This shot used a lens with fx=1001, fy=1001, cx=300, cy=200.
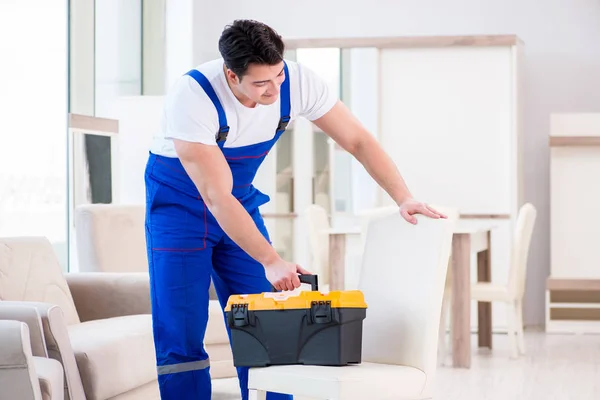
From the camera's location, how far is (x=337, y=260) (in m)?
5.43

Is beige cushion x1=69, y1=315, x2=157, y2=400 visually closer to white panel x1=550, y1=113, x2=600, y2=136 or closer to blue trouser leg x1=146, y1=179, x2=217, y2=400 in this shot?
blue trouser leg x1=146, y1=179, x2=217, y2=400

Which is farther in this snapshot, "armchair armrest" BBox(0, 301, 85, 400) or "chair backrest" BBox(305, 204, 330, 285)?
"chair backrest" BBox(305, 204, 330, 285)

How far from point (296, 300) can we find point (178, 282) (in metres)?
0.36

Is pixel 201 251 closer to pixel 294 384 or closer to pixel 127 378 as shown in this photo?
pixel 294 384

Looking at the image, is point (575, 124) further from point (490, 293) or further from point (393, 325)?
point (393, 325)

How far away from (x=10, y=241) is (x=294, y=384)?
63.6 inches

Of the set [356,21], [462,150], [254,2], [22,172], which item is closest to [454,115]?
[462,150]

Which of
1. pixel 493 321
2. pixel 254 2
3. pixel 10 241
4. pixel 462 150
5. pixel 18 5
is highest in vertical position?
pixel 254 2

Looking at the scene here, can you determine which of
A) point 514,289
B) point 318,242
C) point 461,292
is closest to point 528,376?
point 461,292

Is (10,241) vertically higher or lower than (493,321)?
higher

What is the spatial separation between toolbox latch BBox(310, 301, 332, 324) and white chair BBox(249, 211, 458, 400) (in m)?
0.12

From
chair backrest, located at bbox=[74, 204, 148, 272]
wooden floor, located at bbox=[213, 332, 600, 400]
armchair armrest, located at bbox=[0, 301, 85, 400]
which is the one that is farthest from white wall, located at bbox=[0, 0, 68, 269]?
armchair armrest, located at bbox=[0, 301, 85, 400]

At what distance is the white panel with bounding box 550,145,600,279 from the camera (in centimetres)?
652

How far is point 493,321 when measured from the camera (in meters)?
6.49
